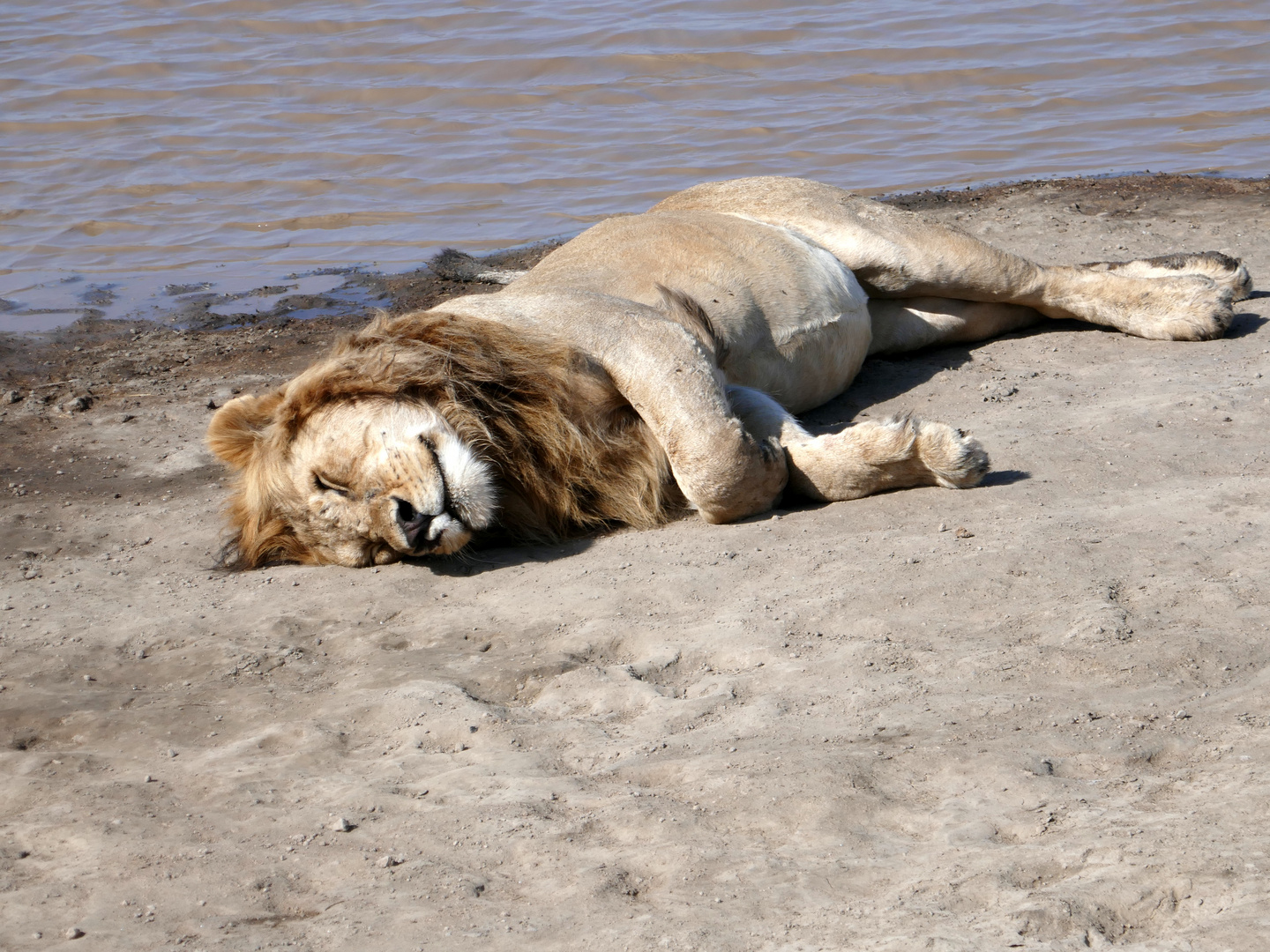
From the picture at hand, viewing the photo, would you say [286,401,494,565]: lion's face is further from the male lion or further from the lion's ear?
the lion's ear

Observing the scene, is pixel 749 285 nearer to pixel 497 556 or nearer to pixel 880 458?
pixel 880 458

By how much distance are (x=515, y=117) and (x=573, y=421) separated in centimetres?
878

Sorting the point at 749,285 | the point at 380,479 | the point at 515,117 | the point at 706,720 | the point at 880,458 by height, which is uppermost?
the point at 515,117

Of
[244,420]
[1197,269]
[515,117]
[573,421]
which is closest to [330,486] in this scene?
[244,420]

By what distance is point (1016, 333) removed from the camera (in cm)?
666

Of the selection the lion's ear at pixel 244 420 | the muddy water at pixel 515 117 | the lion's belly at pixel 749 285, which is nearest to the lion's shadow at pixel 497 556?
the lion's ear at pixel 244 420

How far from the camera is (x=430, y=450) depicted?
433cm

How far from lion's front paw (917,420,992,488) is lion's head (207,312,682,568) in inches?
36.7

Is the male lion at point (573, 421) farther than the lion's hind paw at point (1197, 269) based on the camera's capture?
No

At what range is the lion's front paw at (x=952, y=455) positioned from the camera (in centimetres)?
461

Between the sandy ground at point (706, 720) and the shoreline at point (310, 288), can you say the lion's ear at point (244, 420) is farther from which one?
the shoreline at point (310, 288)

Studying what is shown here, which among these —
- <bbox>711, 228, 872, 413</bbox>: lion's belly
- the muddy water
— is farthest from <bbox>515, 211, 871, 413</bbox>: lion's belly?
the muddy water

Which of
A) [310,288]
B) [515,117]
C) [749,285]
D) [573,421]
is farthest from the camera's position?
[515,117]

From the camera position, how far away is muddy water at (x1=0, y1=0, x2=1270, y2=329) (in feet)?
34.8
